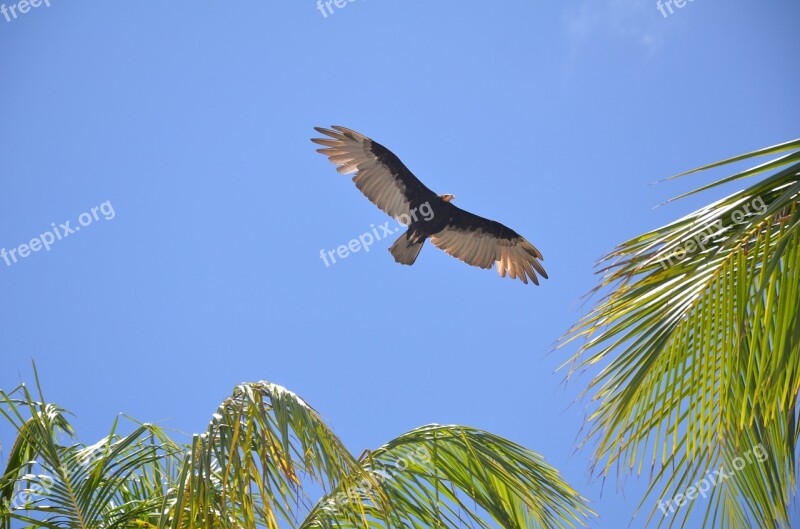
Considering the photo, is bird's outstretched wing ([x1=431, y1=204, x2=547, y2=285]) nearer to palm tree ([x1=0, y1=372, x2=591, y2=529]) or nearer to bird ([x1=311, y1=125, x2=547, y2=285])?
bird ([x1=311, y1=125, x2=547, y2=285])

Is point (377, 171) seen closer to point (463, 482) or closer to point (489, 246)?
point (489, 246)

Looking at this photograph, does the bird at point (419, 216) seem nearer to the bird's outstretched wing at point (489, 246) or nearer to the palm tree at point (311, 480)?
the bird's outstretched wing at point (489, 246)

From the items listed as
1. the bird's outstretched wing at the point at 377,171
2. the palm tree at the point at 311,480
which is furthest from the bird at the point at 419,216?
the palm tree at the point at 311,480

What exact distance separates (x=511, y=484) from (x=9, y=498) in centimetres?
203

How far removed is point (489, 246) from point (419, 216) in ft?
3.43

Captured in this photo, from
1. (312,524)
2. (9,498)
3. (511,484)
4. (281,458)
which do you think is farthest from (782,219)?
(9,498)

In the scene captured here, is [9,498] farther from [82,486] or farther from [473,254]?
[473,254]

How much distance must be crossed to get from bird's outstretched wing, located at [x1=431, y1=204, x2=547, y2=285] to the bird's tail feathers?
2.35 ft

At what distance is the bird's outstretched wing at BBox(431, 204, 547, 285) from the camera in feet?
32.4

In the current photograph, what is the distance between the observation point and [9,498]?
3129 mm

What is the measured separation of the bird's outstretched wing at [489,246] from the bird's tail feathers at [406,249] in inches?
28.2

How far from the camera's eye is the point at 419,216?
9.70 m

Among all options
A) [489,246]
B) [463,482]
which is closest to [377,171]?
[489,246]

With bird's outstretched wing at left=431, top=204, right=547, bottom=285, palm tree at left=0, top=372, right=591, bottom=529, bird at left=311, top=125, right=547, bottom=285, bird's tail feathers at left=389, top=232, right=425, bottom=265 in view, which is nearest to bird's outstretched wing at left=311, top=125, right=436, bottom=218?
bird at left=311, top=125, right=547, bottom=285
